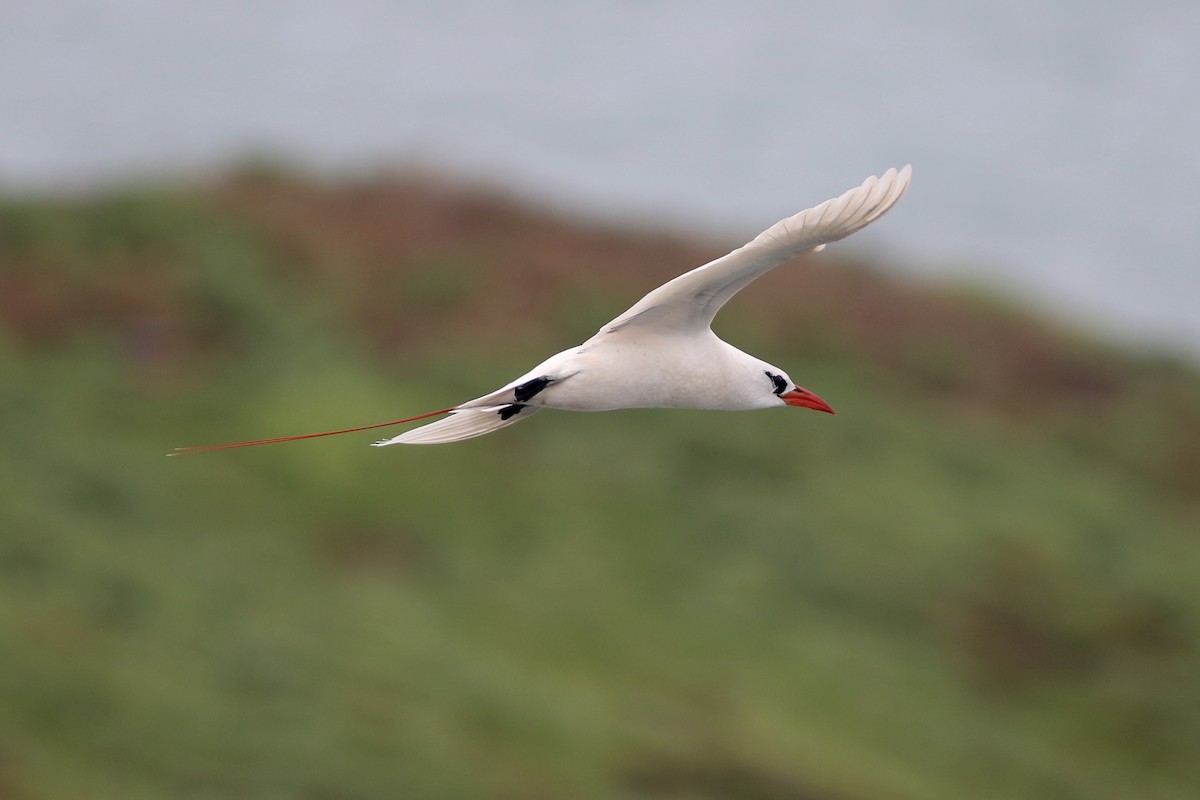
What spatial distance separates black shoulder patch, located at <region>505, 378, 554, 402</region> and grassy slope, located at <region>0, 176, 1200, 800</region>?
8960mm

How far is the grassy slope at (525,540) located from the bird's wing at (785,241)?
31.3ft

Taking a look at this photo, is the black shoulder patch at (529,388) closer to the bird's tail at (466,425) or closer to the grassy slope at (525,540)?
the bird's tail at (466,425)

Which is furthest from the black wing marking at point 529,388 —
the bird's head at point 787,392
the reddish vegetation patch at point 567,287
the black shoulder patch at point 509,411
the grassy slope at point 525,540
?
the reddish vegetation patch at point 567,287

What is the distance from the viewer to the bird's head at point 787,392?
982cm

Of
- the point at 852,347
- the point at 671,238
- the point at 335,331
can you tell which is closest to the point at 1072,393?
the point at 852,347

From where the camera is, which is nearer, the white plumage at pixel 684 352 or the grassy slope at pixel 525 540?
the white plumage at pixel 684 352

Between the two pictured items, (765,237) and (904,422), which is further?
(904,422)

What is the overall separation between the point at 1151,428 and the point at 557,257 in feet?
29.7

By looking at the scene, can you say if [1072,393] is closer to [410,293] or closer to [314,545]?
[410,293]

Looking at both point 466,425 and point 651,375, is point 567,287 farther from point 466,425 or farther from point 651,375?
point 651,375

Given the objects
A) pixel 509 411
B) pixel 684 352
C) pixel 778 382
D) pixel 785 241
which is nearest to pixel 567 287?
pixel 778 382

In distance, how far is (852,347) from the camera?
26.8 meters

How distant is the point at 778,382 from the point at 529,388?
1498 mm

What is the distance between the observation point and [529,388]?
29.7 feet
